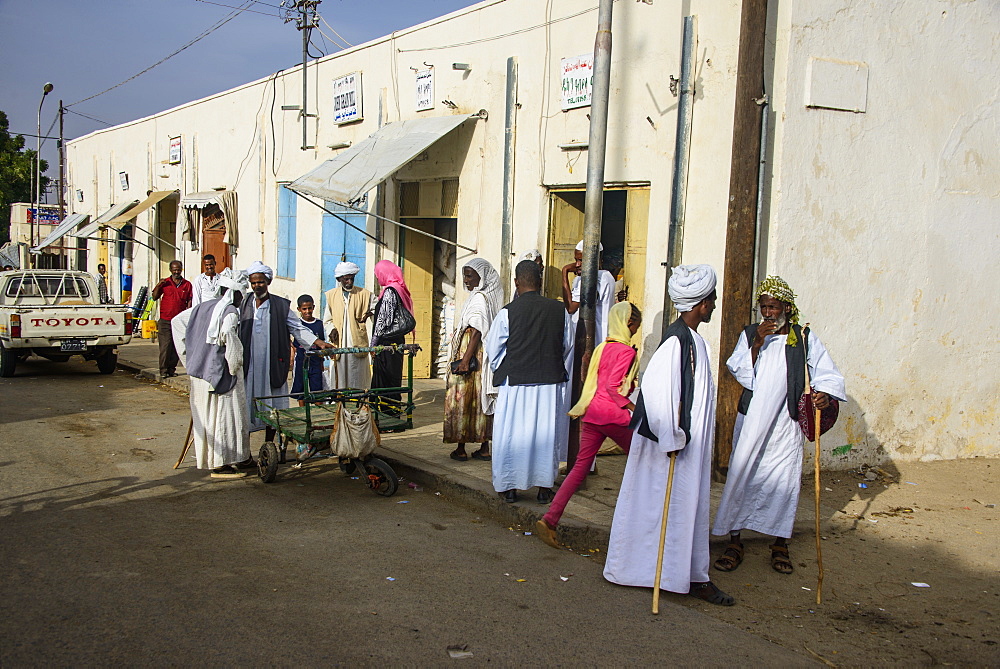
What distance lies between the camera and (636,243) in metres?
8.16

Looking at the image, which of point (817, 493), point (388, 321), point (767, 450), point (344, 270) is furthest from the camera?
point (344, 270)

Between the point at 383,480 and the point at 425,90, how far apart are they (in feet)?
20.6

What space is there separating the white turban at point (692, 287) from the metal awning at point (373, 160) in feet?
18.5

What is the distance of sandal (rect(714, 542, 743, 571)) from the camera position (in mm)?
5062

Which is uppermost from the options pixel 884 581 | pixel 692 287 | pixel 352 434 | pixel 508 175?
pixel 508 175

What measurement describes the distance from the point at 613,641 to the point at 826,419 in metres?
1.96

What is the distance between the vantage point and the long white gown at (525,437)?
6.01m

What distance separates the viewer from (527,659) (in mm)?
3764

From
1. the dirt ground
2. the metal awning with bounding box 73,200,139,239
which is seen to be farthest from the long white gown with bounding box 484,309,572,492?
the metal awning with bounding box 73,200,139,239

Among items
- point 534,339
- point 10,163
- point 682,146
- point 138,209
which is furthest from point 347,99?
point 10,163

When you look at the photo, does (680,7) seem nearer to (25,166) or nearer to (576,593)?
(576,593)

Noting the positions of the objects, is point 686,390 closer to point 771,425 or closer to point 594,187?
point 771,425

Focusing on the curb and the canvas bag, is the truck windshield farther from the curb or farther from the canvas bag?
the canvas bag

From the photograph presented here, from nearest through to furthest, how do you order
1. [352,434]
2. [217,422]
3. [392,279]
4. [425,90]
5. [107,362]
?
[352,434], [217,422], [392,279], [425,90], [107,362]
